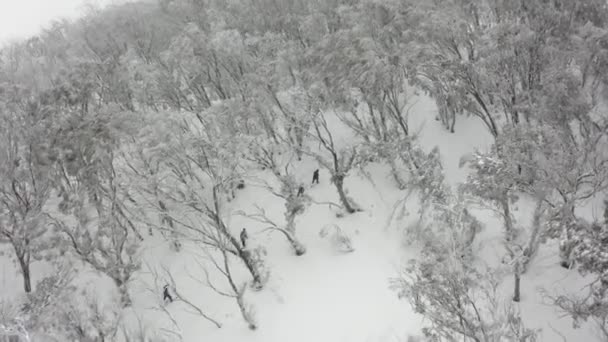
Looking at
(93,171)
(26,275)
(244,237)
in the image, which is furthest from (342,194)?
(26,275)

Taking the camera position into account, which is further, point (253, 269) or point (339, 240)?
point (339, 240)

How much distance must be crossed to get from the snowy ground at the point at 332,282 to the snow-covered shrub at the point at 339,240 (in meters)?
0.27

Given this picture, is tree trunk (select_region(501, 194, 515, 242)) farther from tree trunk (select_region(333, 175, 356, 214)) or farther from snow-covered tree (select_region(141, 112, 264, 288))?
snow-covered tree (select_region(141, 112, 264, 288))

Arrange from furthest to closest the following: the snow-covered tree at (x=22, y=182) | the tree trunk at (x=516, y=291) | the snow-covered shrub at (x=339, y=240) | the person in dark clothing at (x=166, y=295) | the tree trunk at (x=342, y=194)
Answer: the tree trunk at (x=342, y=194) < the snow-covered shrub at (x=339, y=240) < the person in dark clothing at (x=166, y=295) < the snow-covered tree at (x=22, y=182) < the tree trunk at (x=516, y=291)

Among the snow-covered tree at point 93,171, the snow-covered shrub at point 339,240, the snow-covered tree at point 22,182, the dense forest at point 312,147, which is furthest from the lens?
the snow-covered shrub at point 339,240

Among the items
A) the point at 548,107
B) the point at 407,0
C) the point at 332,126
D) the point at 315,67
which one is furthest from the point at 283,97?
the point at 548,107

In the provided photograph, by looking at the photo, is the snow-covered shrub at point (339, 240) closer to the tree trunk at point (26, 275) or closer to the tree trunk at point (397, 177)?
the tree trunk at point (397, 177)

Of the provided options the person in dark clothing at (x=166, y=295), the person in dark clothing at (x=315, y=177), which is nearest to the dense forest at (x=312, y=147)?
the person in dark clothing at (x=166, y=295)

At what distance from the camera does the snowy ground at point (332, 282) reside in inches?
617

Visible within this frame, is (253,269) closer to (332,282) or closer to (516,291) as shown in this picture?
(332,282)

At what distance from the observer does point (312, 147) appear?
24.4 meters

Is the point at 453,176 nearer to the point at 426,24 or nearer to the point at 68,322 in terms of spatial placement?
the point at 426,24

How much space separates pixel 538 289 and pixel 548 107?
6951 millimetres

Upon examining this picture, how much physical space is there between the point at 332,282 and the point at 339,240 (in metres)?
2.04
